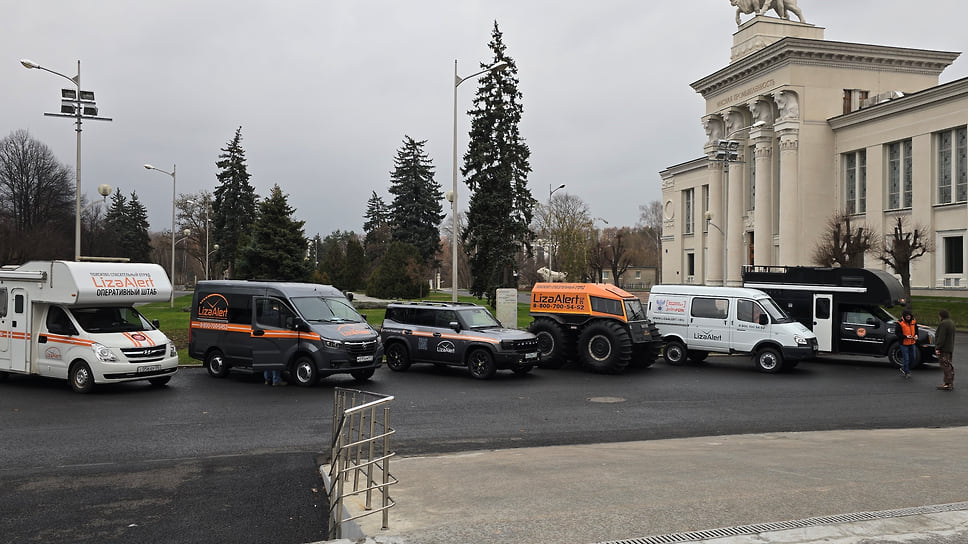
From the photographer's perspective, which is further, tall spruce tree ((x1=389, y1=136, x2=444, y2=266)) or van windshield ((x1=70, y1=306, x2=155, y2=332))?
tall spruce tree ((x1=389, y1=136, x2=444, y2=266))

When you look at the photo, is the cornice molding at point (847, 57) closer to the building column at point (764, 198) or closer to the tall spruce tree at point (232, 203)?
the building column at point (764, 198)

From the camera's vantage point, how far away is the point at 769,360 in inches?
801

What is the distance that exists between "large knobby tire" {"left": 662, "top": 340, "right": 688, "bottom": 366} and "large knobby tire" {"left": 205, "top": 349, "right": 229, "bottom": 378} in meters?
12.3

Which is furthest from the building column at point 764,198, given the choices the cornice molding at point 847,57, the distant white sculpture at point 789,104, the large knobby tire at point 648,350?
the large knobby tire at point 648,350

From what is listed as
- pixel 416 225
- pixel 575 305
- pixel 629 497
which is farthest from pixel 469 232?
pixel 416 225

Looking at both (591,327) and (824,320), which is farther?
(824,320)

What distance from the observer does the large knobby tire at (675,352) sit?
21.8 meters

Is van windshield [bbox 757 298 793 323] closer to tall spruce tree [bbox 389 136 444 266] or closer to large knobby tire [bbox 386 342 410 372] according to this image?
large knobby tire [bbox 386 342 410 372]

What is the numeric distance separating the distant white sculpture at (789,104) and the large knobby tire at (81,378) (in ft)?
170

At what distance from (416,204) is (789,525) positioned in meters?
76.1

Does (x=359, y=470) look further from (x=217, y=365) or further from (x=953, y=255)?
(x=953, y=255)

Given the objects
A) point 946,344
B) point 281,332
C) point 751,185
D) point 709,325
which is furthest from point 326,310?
point 751,185

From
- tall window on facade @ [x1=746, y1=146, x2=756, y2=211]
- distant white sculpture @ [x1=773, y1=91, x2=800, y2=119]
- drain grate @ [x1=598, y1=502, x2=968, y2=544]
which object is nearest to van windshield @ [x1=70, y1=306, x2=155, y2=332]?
drain grate @ [x1=598, y1=502, x2=968, y2=544]

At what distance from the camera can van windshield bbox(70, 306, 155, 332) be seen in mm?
15765
